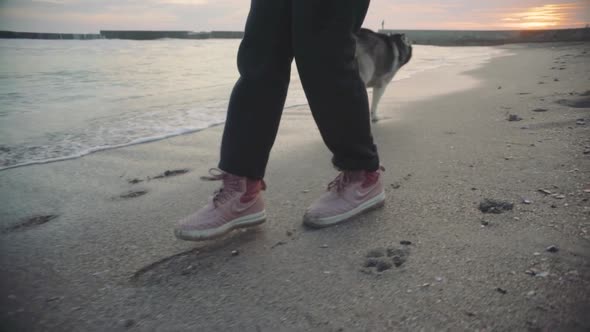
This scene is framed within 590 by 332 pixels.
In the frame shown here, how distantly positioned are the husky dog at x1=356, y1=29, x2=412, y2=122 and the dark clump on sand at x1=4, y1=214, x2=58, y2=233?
2.86 meters

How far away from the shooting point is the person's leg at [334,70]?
1341 millimetres

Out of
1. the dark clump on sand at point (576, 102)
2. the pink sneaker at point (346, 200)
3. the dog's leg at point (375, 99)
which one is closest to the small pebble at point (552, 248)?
the pink sneaker at point (346, 200)

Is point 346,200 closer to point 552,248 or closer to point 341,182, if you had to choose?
point 341,182

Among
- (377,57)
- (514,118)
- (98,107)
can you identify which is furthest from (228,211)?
(98,107)

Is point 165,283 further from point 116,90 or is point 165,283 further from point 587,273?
point 116,90

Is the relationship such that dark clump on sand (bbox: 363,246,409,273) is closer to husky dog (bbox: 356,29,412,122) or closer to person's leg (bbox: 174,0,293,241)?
person's leg (bbox: 174,0,293,241)

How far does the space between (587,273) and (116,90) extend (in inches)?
243

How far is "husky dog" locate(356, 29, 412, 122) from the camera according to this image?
3906mm

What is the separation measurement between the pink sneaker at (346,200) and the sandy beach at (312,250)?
50 millimetres

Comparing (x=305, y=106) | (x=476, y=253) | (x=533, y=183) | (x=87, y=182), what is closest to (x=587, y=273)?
(x=476, y=253)

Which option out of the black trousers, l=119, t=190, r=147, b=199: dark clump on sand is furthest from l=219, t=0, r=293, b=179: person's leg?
l=119, t=190, r=147, b=199: dark clump on sand

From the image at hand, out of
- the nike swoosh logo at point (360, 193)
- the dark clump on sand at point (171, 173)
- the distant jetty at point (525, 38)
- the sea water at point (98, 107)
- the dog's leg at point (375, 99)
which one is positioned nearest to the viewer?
the nike swoosh logo at point (360, 193)

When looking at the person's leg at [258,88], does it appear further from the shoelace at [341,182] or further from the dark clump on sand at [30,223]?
the dark clump on sand at [30,223]

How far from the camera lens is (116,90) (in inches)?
237
